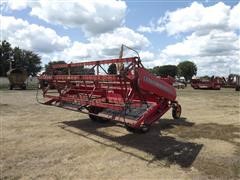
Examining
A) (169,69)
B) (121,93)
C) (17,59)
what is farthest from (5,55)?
(121,93)

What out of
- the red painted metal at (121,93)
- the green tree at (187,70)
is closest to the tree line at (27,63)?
the green tree at (187,70)

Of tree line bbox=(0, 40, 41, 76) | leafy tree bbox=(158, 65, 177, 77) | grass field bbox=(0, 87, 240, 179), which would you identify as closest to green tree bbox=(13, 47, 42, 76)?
tree line bbox=(0, 40, 41, 76)

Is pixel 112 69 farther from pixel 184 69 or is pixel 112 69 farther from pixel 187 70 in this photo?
pixel 184 69

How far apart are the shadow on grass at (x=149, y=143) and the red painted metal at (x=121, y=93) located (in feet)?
1.53

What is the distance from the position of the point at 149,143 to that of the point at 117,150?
2.86 ft

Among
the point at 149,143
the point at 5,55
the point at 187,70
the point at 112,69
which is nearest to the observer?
the point at 149,143

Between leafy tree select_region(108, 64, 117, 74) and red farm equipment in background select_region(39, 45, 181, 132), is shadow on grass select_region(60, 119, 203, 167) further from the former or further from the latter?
leafy tree select_region(108, 64, 117, 74)

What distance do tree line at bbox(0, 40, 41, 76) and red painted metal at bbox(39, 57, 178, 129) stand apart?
69.9 meters

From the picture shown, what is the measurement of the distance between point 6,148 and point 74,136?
5.50 feet

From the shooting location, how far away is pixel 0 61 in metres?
78.6

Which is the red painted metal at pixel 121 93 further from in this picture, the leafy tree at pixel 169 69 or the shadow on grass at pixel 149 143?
the leafy tree at pixel 169 69

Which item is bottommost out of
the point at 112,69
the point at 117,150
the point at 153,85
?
the point at 117,150

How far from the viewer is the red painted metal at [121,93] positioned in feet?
21.8

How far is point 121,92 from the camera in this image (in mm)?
8211
